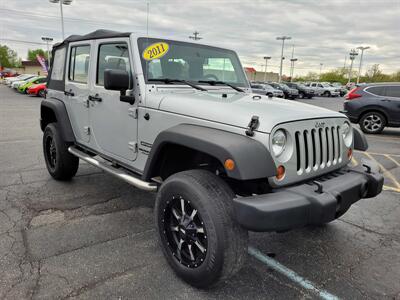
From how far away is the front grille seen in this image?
246 centimetres

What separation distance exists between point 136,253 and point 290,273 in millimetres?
1366

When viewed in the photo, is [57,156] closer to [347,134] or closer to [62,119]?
[62,119]

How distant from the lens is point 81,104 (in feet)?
13.8

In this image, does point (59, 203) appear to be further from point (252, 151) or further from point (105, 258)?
point (252, 151)

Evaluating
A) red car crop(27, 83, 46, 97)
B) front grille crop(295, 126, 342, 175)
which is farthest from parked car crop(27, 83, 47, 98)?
front grille crop(295, 126, 342, 175)

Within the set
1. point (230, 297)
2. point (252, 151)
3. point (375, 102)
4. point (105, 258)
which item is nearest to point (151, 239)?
point (105, 258)

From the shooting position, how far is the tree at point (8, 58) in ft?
327

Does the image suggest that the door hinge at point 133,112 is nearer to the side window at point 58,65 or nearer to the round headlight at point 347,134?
the round headlight at point 347,134

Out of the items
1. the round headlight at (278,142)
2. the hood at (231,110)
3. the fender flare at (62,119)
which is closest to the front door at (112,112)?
the hood at (231,110)

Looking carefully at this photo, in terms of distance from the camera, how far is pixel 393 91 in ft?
33.9

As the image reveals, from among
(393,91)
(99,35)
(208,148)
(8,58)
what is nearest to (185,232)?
(208,148)

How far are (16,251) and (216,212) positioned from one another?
198 centimetres

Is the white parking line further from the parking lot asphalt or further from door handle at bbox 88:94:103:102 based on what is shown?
door handle at bbox 88:94:103:102

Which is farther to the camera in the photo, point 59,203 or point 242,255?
point 59,203
